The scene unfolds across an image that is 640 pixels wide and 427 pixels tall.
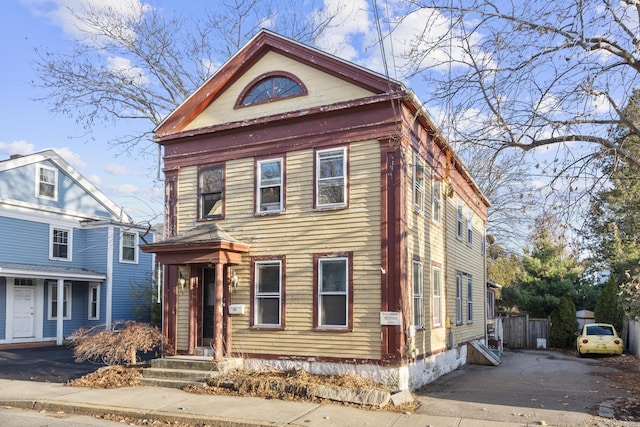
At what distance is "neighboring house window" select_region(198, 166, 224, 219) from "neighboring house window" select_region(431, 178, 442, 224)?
573cm

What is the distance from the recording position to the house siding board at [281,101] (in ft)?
44.1

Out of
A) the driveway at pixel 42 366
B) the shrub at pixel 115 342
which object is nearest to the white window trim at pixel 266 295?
the shrub at pixel 115 342

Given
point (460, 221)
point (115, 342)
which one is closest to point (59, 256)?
point (115, 342)

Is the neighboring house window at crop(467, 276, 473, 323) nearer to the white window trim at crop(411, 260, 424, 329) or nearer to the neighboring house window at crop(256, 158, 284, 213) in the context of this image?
the white window trim at crop(411, 260, 424, 329)

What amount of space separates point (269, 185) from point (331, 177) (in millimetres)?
1718

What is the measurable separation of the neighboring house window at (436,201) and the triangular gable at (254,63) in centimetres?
399

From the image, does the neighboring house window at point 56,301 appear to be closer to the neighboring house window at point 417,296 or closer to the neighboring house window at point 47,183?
the neighboring house window at point 47,183

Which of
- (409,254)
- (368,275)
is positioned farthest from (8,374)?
(409,254)

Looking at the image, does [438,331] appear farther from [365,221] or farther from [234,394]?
[234,394]

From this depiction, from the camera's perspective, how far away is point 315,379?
475 inches

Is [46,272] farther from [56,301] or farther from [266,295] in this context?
[266,295]

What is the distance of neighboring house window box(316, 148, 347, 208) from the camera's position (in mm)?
13078

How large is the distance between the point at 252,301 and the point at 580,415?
7517 millimetres

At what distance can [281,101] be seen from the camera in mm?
14203
